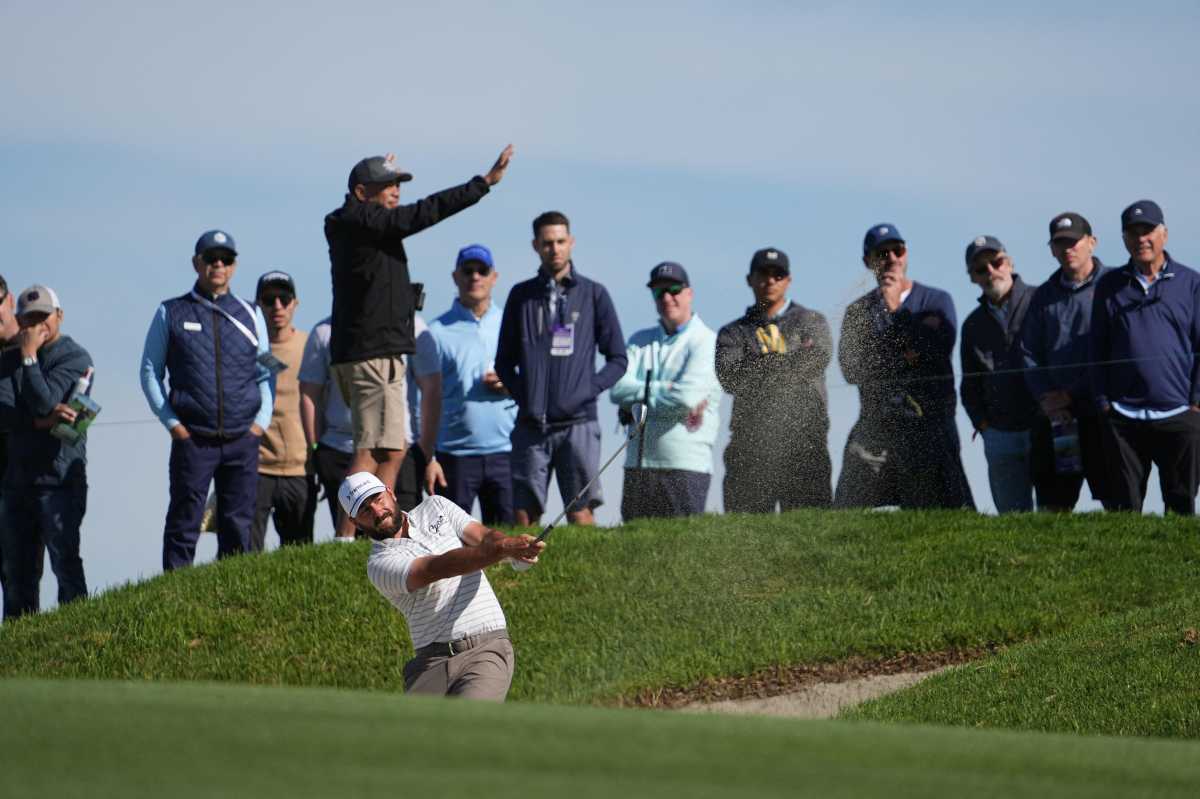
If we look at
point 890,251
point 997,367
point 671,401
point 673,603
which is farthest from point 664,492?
point 997,367

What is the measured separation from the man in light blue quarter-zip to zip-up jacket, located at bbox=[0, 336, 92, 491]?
3.98 meters

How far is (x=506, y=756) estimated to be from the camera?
4777mm

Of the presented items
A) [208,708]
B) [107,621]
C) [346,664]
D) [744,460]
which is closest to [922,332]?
[744,460]

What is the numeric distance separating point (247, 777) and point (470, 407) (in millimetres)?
9865

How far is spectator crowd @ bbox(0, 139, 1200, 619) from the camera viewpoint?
1300 centimetres

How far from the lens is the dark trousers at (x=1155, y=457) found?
1287 centimetres

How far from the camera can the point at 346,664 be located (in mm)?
12602

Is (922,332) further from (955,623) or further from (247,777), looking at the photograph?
(247,777)

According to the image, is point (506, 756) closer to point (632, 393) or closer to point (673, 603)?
point (673, 603)

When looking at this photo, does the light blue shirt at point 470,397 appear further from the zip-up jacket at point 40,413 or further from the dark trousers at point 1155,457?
the dark trousers at point 1155,457

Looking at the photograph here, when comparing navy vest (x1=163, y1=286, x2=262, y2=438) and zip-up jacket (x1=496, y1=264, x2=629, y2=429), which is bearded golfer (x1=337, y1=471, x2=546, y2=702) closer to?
zip-up jacket (x1=496, y1=264, x2=629, y2=429)

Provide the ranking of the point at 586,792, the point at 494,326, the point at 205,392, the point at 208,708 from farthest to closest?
the point at 494,326
the point at 205,392
the point at 208,708
the point at 586,792

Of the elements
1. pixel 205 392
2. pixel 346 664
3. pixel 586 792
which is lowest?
pixel 346 664

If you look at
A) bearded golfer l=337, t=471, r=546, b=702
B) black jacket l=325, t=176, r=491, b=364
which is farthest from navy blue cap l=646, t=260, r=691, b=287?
bearded golfer l=337, t=471, r=546, b=702
